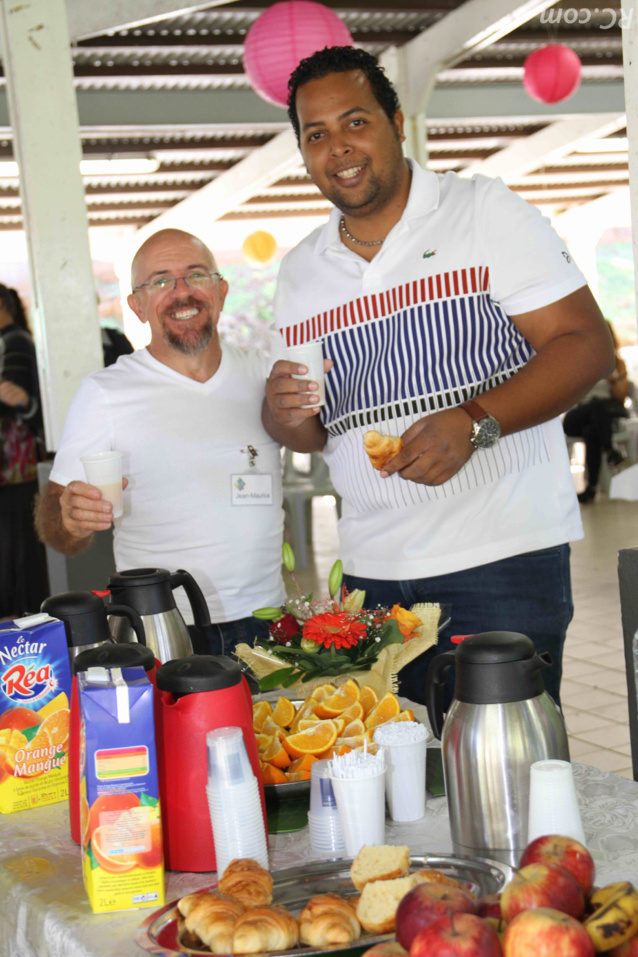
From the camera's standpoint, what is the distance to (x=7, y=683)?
151cm

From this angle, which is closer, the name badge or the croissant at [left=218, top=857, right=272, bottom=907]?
the croissant at [left=218, top=857, right=272, bottom=907]

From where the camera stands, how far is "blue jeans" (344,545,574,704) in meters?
2.05

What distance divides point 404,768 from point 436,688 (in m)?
0.11

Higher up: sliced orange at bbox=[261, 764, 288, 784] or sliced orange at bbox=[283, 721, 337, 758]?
sliced orange at bbox=[283, 721, 337, 758]

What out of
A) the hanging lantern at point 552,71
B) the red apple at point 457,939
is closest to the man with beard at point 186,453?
the red apple at point 457,939

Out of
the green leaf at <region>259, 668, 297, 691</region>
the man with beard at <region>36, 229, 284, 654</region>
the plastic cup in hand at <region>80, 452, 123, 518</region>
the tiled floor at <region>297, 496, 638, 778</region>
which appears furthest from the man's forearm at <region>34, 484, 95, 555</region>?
the tiled floor at <region>297, 496, 638, 778</region>

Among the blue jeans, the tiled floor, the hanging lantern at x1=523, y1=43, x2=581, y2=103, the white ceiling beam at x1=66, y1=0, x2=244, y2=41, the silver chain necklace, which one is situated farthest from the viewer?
the hanging lantern at x1=523, y1=43, x2=581, y2=103

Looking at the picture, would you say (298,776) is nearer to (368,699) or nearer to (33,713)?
(368,699)

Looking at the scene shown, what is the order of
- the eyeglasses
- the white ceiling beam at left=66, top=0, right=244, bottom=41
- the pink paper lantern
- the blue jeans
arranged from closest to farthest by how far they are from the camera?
the blue jeans < the eyeglasses < the pink paper lantern < the white ceiling beam at left=66, top=0, right=244, bottom=41

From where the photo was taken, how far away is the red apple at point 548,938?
79 centimetres

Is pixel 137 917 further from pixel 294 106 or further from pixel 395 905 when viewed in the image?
pixel 294 106

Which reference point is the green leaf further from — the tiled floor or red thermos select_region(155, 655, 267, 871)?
the tiled floor

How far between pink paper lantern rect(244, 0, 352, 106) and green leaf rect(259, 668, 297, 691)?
347 cm

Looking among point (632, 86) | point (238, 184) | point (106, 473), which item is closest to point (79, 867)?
point (106, 473)
